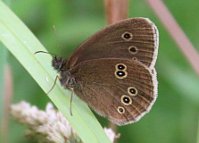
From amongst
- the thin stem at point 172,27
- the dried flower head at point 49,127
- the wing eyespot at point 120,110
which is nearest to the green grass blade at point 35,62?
the dried flower head at point 49,127

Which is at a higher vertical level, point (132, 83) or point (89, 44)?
point (89, 44)

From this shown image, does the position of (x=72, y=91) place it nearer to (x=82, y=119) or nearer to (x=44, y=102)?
(x=82, y=119)

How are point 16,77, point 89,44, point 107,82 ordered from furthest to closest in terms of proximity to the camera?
point 16,77, point 107,82, point 89,44

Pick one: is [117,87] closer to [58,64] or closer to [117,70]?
[117,70]

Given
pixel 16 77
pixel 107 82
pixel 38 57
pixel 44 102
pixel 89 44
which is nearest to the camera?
pixel 38 57

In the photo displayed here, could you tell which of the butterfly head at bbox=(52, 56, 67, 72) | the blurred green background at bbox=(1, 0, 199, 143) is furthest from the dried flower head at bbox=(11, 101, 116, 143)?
the blurred green background at bbox=(1, 0, 199, 143)

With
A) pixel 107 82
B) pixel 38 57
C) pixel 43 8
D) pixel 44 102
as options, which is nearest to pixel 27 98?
pixel 44 102
